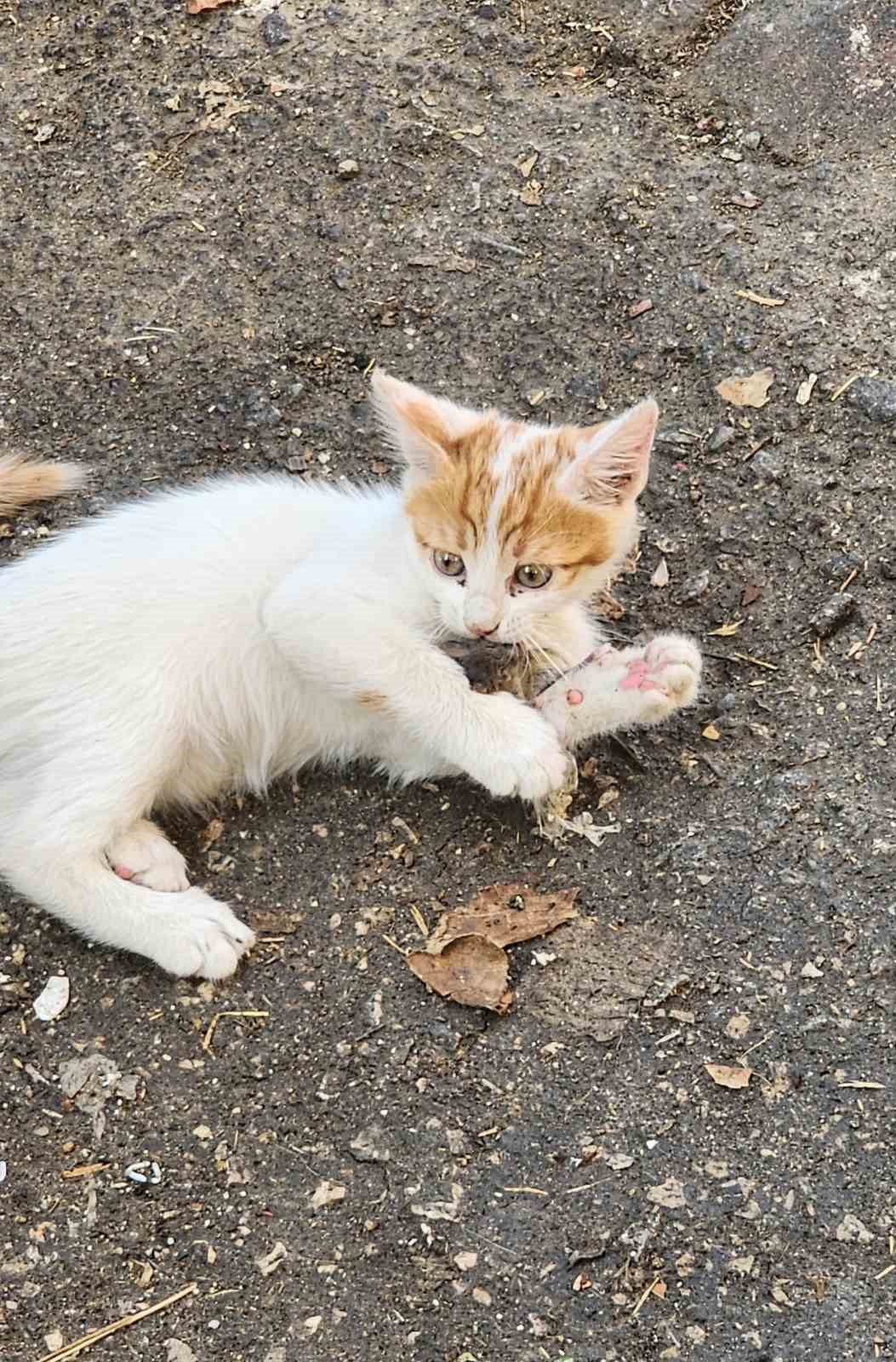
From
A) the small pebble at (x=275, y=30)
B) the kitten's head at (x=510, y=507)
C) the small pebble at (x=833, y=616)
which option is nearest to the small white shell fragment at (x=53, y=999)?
the kitten's head at (x=510, y=507)

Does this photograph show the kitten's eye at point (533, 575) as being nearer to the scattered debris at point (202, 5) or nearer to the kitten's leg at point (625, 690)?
the kitten's leg at point (625, 690)

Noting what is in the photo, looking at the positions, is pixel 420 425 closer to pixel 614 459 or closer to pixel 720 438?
pixel 614 459

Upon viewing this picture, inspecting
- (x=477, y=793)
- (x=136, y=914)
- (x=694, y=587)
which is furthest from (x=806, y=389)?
(x=136, y=914)

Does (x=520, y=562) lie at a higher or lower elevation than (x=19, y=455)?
higher

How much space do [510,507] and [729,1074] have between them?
3.71ft

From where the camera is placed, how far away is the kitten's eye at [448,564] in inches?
105

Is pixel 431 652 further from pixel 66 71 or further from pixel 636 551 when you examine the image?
pixel 66 71

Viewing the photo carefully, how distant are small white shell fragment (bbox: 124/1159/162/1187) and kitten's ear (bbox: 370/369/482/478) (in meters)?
1.41

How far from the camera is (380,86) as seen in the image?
13.5ft

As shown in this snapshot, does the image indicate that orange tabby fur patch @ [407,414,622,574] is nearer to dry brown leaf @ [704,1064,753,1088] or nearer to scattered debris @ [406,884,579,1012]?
scattered debris @ [406,884,579,1012]

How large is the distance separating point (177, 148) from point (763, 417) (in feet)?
6.63

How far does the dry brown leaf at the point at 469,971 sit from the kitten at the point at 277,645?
325 mm

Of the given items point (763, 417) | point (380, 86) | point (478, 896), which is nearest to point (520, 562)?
point (478, 896)

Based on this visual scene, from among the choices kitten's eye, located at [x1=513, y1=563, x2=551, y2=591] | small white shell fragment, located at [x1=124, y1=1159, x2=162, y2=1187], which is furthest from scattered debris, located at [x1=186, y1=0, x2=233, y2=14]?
small white shell fragment, located at [x1=124, y1=1159, x2=162, y2=1187]
